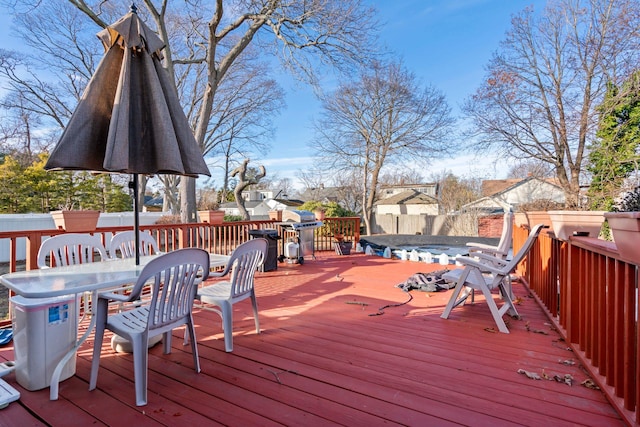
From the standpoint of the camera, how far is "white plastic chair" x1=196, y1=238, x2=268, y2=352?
2605 mm

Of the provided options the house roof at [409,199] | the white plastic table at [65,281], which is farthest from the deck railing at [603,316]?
the house roof at [409,199]

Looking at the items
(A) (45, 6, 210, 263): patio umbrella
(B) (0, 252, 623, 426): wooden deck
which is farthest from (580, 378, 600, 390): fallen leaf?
(A) (45, 6, 210, 263): patio umbrella

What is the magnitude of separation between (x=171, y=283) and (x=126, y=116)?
1.17 metres

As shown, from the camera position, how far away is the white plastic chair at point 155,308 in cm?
188

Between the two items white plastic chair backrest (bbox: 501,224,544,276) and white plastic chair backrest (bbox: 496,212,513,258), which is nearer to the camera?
white plastic chair backrest (bbox: 501,224,544,276)

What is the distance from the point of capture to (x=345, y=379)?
2158mm

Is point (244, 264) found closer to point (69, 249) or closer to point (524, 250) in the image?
point (69, 249)

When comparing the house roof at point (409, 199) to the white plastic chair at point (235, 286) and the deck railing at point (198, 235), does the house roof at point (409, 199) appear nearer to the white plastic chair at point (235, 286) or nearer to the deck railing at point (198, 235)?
the deck railing at point (198, 235)

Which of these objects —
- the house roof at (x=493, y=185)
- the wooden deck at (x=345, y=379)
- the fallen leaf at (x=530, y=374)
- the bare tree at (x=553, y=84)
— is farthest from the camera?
the house roof at (x=493, y=185)

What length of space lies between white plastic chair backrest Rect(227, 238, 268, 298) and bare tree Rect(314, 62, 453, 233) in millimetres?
14102

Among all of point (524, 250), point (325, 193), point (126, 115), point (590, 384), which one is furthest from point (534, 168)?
point (126, 115)

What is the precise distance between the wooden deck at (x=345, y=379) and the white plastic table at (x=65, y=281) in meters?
0.24

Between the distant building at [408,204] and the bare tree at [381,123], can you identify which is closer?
the bare tree at [381,123]

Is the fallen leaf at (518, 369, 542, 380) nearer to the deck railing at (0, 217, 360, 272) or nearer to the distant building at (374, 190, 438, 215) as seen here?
the deck railing at (0, 217, 360, 272)
